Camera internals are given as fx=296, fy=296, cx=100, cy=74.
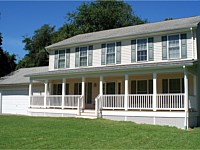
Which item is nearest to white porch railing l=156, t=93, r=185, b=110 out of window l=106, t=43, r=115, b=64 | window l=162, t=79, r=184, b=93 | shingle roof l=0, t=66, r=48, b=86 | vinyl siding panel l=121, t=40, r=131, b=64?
window l=162, t=79, r=184, b=93

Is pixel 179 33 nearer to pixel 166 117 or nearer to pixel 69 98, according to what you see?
pixel 166 117

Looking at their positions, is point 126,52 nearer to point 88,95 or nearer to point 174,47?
point 174,47

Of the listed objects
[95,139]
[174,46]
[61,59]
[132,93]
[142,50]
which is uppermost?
[174,46]

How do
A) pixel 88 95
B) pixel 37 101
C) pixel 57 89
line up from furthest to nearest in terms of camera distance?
pixel 57 89
pixel 88 95
pixel 37 101

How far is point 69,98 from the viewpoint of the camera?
20797mm

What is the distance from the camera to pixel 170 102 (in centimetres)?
1631

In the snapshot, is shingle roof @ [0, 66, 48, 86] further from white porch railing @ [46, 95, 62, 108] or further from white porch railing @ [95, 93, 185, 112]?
white porch railing @ [95, 93, 185, 112]

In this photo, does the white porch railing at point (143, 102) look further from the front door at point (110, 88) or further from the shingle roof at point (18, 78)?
the shingle roof at point (18, 78)

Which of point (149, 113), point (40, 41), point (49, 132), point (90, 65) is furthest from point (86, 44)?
point (40, 41)

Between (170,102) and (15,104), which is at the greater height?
(170,102)

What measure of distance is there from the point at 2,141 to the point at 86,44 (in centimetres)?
1331

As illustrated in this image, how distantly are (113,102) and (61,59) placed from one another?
753cm

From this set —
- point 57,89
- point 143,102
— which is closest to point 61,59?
point 57,89

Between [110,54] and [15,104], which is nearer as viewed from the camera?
[110,54]
